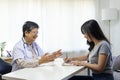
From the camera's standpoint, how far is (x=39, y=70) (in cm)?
209

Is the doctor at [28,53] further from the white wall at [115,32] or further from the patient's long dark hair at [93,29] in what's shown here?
the white wall at [115,32]

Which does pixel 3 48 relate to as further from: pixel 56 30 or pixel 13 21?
pixel 56 30

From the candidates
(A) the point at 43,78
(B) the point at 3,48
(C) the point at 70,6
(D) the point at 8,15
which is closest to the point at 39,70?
(A) the point at 43,78

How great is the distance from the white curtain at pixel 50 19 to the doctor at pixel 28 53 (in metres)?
1.58

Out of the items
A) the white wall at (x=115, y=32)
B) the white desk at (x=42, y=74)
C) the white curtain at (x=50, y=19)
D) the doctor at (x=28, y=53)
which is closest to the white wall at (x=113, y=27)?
the white wall at (x=115, y=32)

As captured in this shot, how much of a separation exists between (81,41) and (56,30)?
1.93ft

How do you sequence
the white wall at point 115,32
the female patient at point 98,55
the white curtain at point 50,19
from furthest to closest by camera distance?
the white wall at point 115,32, the white curtain at point 50,19, the female patient at point 98,55

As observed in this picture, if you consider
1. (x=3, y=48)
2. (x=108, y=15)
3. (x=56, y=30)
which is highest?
(x=108, y=15)

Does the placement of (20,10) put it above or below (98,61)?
above

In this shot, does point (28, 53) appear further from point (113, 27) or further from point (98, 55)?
point (113, 27)

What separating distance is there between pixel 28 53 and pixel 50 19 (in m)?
1.96

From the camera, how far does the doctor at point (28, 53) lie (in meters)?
2.25

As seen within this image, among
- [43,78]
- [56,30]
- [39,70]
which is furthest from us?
[56,30]

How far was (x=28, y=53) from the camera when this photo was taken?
2455mm
